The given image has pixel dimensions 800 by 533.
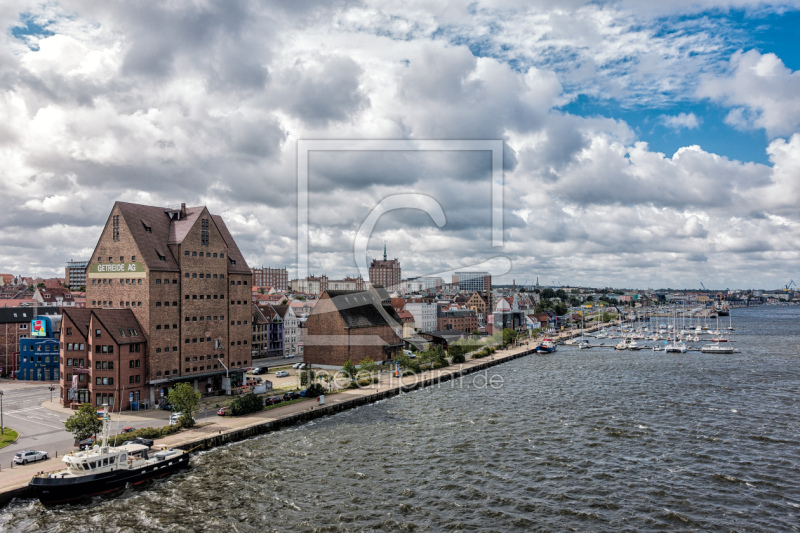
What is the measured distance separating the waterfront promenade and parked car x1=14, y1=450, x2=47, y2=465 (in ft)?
1.24

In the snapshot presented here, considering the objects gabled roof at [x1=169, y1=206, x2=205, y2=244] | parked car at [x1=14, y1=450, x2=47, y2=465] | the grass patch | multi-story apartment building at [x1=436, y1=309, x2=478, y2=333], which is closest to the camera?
parked car at [x1=14, y1=450, x2=47, y2=465]

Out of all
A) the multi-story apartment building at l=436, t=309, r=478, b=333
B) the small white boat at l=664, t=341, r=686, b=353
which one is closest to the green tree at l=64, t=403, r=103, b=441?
the multi-story apartment building at l=436, t=309, r=478, b=333

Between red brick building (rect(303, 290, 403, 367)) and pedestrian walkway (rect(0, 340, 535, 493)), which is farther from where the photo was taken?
red brick building (rect(303, 290, 403, 367))

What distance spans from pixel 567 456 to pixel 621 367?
202 ft

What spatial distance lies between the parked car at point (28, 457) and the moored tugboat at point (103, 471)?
3584 mm

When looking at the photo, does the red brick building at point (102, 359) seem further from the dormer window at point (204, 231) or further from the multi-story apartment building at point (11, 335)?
the multi-story apartment building at point (11, 335)

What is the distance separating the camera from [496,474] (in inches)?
1547

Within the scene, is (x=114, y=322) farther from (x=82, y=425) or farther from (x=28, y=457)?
(x=28, y=457)

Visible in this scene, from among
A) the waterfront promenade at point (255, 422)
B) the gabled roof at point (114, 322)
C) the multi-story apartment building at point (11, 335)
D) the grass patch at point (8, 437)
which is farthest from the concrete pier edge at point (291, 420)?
the multi-story apartment building at point (11, 335)

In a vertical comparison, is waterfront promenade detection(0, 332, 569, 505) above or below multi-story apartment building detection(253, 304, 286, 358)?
below

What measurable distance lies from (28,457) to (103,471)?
680 cm

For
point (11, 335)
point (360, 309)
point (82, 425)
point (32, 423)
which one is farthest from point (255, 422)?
point (11, 335)

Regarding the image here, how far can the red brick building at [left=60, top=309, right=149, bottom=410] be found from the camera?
56062 millimetres

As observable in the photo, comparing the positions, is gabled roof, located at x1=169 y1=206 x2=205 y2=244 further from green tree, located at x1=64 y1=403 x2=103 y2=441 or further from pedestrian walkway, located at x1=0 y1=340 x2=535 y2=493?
green tree, located at x1=64 y1=403 x2=103 y2=441
